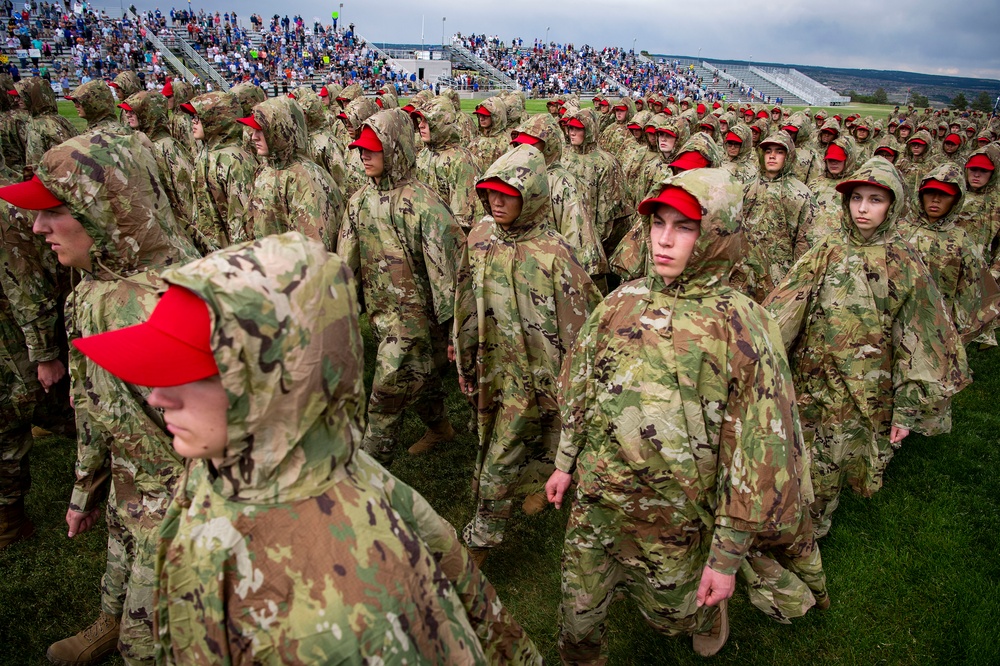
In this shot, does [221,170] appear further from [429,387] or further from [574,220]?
[574,220]

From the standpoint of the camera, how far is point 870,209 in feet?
14.2

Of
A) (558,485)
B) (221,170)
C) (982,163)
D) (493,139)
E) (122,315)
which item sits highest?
(982,163)

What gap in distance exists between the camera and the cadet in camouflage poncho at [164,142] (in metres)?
8.95

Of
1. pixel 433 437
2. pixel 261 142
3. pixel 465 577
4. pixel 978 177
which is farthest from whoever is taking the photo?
pixel 978 177

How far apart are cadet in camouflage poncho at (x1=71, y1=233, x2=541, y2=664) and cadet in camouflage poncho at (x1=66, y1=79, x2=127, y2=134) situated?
9597mm

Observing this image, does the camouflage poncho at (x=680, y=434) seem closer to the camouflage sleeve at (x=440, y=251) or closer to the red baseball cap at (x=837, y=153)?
the camouflage sleeve at (x=440, y=251)

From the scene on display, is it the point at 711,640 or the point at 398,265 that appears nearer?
the point at 711,640

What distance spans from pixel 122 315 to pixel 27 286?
2.23 metres

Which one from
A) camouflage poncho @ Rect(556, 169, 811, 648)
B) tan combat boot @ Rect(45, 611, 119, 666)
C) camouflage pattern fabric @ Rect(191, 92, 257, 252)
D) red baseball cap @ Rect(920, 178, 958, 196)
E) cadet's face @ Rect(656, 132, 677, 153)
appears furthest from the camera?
cadet's face @ Rect(656, 132, 677, 153)

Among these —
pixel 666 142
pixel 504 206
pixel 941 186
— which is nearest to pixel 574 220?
pixel 504 206

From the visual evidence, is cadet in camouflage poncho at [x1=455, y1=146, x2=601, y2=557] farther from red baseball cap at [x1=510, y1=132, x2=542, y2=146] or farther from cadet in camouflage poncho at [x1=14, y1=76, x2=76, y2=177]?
cadet in camouflage poncho at [x1=14, y1=76, x2=76, y2=177]

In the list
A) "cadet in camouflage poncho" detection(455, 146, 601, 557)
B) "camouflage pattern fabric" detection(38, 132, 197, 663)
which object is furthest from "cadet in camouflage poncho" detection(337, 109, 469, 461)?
"camouflage pattern fabric" detection(38, 132, 197, 663)

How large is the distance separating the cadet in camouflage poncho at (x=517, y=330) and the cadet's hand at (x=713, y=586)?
1758 millimetres

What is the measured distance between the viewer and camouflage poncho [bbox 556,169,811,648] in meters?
2.73
